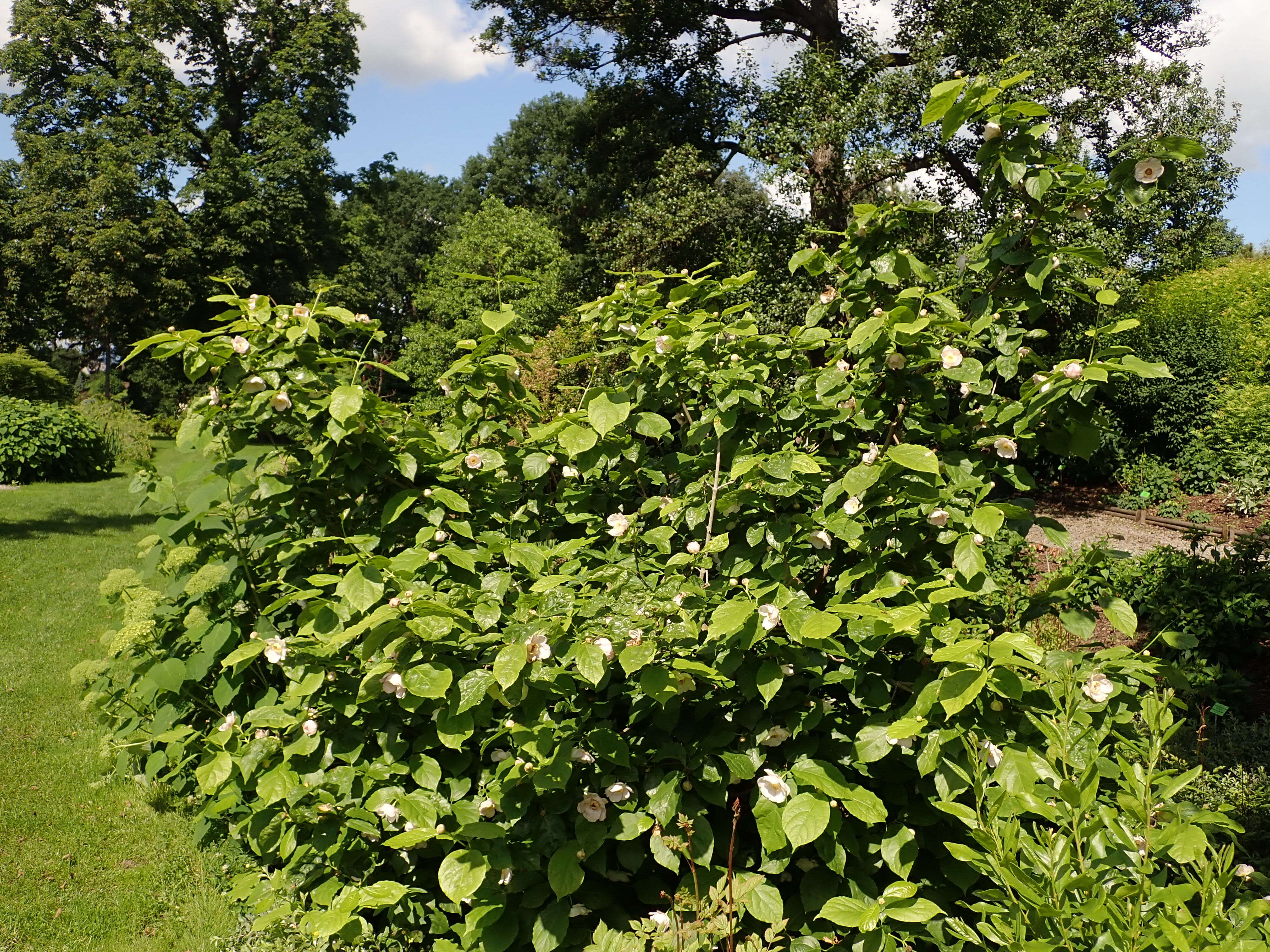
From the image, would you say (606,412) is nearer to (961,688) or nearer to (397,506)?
(397,506)

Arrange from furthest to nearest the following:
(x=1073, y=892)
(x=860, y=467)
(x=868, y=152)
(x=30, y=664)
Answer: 1. (x=868, y=152)
2. (x=30, y=664)
3. (x=860, y=467)
4. (x=1073, y=892)

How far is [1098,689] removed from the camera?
1698 mm

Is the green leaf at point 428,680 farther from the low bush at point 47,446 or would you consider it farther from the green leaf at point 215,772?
the low bush at point 47,446

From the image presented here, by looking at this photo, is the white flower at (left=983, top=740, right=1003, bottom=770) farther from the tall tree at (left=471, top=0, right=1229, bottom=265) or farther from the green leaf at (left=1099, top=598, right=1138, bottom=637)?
the tall tree at (left=471, top=0, right=1229, bottom=265)

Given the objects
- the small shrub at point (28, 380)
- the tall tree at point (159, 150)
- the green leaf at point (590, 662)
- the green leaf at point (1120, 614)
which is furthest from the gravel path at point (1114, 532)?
the tall tree at point (159, 150)

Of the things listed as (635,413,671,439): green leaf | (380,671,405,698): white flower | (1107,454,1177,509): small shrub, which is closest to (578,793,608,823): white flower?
(380,671,405,698): white flower

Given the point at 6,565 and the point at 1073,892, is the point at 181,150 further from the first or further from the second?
the point at 1073,892

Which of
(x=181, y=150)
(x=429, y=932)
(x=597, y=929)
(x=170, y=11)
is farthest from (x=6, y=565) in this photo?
(x=170, y=11)

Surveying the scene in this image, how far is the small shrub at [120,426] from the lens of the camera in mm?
13750

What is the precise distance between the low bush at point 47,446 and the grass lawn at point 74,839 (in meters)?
6.92

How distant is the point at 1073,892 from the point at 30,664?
5.54 m

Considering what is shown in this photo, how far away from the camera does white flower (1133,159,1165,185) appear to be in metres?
1.86

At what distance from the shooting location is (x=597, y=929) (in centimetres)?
177

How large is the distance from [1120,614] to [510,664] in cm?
138
